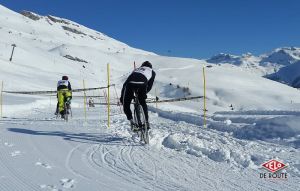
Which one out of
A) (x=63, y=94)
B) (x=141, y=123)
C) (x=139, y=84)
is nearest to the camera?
(x=139, y=84)

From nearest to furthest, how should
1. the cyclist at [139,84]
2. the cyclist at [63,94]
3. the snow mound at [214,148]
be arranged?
the snow mound at [214,148], the cyclist at [139,84], the cyclist at [63,94]

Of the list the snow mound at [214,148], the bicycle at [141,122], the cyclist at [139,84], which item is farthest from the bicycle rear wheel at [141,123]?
the snow mound at [214,148]

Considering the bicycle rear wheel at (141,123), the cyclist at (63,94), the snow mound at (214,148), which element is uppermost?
the cyclist at (63,94)

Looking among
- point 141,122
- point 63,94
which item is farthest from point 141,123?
point 63,94

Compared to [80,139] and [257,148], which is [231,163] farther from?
[80,139]

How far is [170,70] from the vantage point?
12044cm

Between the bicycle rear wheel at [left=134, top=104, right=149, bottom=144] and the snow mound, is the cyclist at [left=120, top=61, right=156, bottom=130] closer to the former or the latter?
the bicycle rear wheel at [left=134, top=104, right=149, bottom=144]

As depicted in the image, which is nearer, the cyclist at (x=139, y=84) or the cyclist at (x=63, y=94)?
the cyclist at (x=139, y=84)

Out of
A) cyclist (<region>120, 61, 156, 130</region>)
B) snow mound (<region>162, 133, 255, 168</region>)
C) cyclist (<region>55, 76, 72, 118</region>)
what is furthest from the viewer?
cyclist (<region>55, 76, 72, 118</region>)

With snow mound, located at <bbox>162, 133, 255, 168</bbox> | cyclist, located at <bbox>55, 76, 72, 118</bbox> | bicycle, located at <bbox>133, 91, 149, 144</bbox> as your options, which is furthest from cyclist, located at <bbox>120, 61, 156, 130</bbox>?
cyclist, located at <bbox>55, 76, 72, 118</bbox>

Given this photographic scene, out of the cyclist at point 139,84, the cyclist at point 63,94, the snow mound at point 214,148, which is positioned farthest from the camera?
the cyclist at point 63,94

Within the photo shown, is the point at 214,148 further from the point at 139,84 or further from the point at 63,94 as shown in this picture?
the point at 63,94

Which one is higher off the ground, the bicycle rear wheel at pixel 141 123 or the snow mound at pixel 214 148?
the bicycle rear wheel at pixel 141 123

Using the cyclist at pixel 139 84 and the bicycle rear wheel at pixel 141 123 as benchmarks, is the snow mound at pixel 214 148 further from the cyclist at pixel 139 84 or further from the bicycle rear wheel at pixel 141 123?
the cyclist at pixel 139 84
